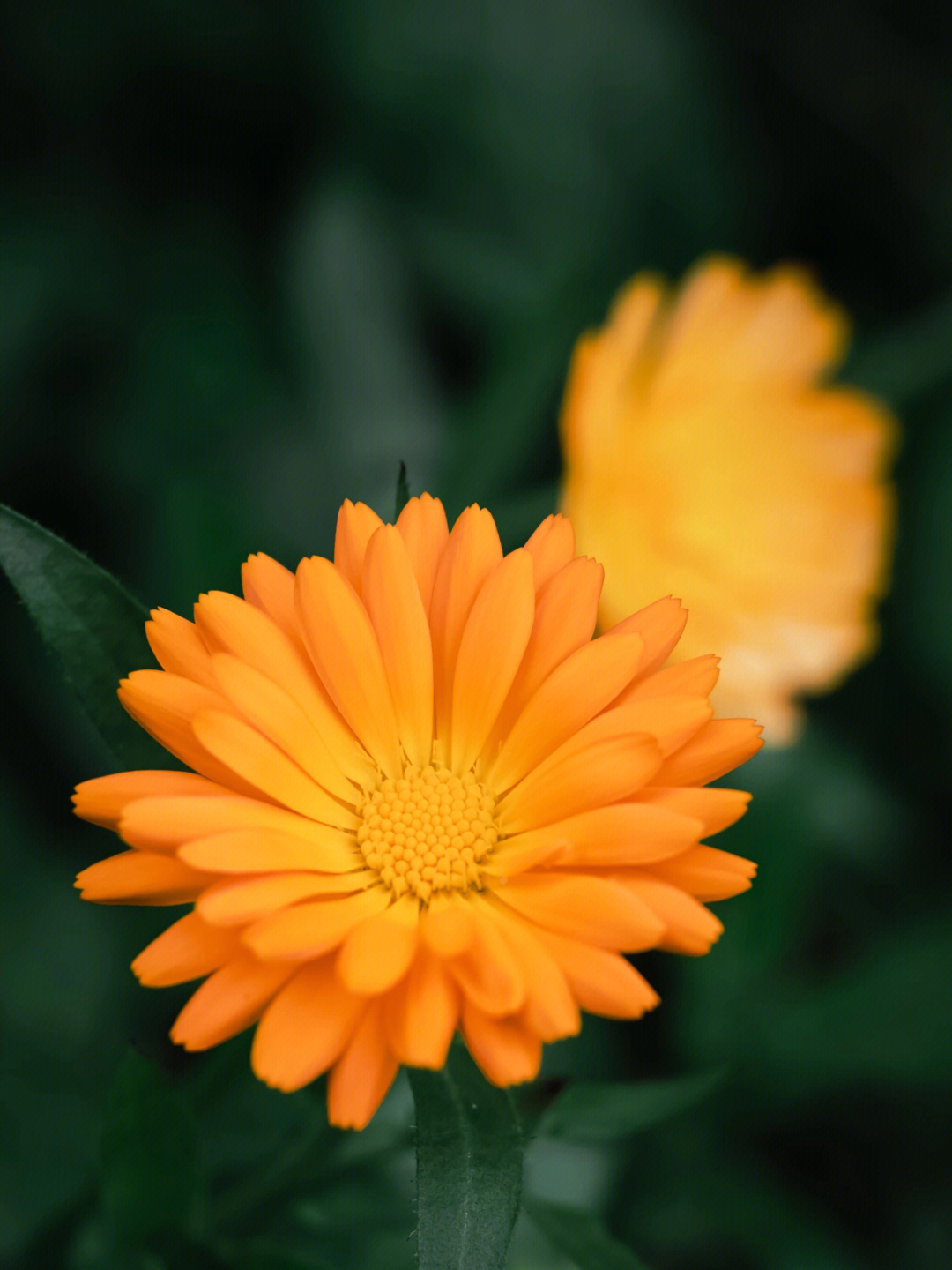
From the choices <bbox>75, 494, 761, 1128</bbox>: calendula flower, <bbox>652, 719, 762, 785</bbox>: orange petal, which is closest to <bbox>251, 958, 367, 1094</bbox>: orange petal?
<bbox>75, 494, 761, 1128</bbox>: calendula flower

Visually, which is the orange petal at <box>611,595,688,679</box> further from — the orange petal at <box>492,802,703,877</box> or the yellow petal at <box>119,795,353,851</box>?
the yellow petal at <box>119,795,353,851</box>

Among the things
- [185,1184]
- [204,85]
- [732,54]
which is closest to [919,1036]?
[185,1184]

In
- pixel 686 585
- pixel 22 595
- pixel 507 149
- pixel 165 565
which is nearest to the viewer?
pixel 22 595

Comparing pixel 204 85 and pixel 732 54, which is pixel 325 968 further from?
pixel 732 54

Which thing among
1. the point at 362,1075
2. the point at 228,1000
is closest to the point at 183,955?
the point at 228,1000

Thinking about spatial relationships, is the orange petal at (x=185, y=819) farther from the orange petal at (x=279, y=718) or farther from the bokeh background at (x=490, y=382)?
the bokeh background at (x=490, y=382)

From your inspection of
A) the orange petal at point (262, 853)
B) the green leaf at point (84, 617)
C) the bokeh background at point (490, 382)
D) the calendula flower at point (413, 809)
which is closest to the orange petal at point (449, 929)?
the calendula flower at point (413, 809)

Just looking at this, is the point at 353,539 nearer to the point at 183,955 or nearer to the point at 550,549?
the point at 550,549
